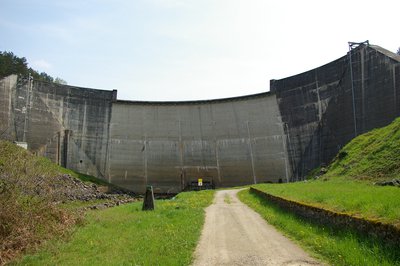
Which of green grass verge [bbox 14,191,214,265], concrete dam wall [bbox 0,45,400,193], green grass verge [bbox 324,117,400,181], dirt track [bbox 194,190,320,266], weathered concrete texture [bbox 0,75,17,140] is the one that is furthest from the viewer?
weathered concrete texture [bbox 0,75,17,140]

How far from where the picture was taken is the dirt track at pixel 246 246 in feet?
28.1

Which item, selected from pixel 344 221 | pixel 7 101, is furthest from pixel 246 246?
pixel 7 101

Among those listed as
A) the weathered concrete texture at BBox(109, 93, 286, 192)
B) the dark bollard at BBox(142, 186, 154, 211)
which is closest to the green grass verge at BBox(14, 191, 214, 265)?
the dark bollard at BBox(142, 186, 154, 211)

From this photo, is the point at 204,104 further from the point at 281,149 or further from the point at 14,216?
the point at 14,216

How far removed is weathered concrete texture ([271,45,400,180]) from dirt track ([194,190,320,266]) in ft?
100

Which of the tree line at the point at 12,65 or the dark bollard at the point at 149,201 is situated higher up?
the tree line at the point at 12,65

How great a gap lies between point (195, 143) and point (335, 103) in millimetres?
22486

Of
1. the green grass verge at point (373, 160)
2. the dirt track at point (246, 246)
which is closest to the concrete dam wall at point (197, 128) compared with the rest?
the green grass verge at point (373, 160)

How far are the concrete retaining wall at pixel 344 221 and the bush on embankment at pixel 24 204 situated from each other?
8704 mm

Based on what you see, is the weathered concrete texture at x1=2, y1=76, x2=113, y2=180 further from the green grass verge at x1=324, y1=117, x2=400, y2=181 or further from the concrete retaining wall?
the concrete retaining wall

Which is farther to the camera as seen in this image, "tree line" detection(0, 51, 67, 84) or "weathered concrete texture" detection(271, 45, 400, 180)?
"tree line" detection(0, 51, 67, 84)

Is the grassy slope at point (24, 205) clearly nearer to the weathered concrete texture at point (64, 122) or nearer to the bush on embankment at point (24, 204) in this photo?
the bush on embankment at point (24, 204)

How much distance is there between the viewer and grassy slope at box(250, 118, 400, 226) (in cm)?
948

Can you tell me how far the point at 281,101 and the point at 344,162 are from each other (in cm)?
2661
